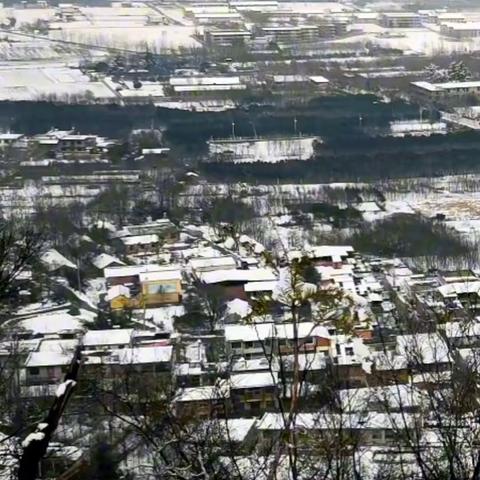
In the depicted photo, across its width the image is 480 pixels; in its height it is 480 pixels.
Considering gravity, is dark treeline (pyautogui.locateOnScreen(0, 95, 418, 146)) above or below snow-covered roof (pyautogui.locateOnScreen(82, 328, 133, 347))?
below

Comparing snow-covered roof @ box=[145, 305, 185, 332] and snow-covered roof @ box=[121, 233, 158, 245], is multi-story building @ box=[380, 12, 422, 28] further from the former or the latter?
snow-covered roof @ box=[145, 305, 185, 332]

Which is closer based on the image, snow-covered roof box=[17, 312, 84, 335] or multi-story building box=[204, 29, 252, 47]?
snow-covered roof box=[17, 312, 84, 335]

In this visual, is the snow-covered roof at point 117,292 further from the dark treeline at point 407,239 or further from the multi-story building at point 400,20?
the multi-story building at point 400,20

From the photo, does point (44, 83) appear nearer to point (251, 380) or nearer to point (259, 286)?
point (259, 286)

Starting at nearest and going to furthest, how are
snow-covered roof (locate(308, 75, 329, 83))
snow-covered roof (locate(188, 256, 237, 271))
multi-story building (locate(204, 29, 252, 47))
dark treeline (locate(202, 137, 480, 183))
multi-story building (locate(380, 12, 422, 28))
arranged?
snow-covered roof (locate(188, 256, 237, 271)) → dark treeline (locate(202, 137, 480, 183)) → snow-covered roof (locate(308, 75, 329, 83)) → multi-story building (locate(204, 29, 252, 47)) → multi-story building (locate(380, 12, 422, 28))

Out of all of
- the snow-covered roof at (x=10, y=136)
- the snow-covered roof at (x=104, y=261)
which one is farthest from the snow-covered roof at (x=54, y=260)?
the snow-covered roof at (x=10, y=136)

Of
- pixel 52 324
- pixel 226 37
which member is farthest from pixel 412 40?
pixel 52 324

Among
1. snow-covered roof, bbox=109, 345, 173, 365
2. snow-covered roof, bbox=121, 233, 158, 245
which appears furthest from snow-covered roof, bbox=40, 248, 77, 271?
snow-covered roof, bbox=109, 345, 173, 365
